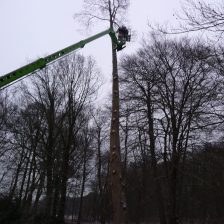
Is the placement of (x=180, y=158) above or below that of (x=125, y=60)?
below

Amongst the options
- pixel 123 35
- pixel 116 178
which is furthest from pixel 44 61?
pixel 116 178

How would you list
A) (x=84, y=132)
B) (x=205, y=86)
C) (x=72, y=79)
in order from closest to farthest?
(x=205, y=86)
(x=72, y=79)
(x=84, y=132)

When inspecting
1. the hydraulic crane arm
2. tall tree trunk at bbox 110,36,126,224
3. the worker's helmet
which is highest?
the worker's helmet

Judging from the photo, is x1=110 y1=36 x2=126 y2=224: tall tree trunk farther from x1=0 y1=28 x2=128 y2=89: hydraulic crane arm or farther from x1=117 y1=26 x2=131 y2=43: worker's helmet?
x1=117 y1=26 x2=131 y2=43: worker's helmet

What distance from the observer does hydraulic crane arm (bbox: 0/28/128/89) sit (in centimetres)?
918

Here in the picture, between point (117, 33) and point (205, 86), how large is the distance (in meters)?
6.48

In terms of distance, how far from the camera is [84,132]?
1296 inches

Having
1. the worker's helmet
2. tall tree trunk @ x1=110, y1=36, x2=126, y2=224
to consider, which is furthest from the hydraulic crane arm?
tall tree trunk @ x1=110, y1=36, x2=126, y2=224

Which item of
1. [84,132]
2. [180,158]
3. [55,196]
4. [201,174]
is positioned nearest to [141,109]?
[180,158]

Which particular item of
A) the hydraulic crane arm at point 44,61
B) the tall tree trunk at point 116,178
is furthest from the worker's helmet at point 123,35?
the tall tree trunk at point 116,178

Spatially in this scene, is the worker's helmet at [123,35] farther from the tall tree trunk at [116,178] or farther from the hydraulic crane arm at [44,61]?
the tall tree trunk at [116,178]

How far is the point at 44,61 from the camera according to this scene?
10.4m

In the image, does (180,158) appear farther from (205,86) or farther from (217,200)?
(217,200)

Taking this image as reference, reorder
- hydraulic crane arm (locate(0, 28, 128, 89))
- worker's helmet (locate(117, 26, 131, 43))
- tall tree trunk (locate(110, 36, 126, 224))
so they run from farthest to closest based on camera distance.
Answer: worker's helmet (locate(117, 26, 131, 43))
tall tree trunk (locate(110, 36, 126, 224))
hydraulic crane arm (locate(0, 28, 128, 89))
